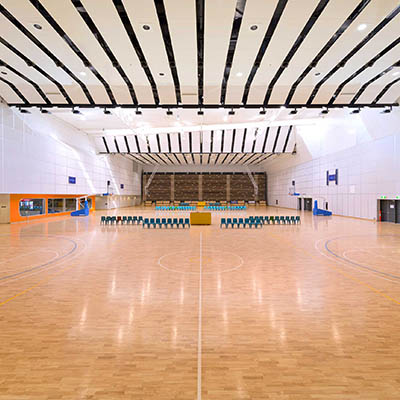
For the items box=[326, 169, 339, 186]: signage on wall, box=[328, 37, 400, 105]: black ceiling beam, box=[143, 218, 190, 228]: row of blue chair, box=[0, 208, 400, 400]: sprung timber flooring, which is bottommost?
box=[0, 208, 400, 400]: sprung timber flooring

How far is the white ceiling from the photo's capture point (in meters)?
7.53

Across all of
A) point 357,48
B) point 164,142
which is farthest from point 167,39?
point 164,142

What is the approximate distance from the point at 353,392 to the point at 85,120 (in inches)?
939

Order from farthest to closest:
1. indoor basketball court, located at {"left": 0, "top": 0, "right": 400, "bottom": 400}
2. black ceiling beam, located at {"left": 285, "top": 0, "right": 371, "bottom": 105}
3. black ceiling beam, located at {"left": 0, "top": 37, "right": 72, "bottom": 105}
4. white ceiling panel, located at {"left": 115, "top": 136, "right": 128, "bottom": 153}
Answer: white ceiling panel, located at {"left": 115, "top": 136, "right": 128, "bottom": 153} < black ceiling beam, located at {"left": 0, "top": 37, "right": 72, "bottom": 105} < black ceiling beam, located at {"left": 285, "top": 0, "right": 371, "bottom": 105} < indoor basketball court, located at {"left": 0, "top": 0, "right": 400, "bottom": 400}

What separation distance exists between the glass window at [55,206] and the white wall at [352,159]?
2359 centimetres

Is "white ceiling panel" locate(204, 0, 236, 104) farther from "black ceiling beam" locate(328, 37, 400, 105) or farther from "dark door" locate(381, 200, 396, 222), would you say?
"dark door" locate(381, 200, 396, 222)

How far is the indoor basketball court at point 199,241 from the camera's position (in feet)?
9.37

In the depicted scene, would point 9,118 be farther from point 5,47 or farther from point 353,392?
point 353,392

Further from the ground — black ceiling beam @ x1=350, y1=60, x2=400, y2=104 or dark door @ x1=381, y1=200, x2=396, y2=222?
black ceiling beam @ x1=350, y1=60, x2=400, y2=104

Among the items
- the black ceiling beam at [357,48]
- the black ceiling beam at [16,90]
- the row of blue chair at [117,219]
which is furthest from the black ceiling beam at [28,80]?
the black ceiling beam at [357,48]

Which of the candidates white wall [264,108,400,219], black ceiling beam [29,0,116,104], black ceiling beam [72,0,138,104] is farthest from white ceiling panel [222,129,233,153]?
black ceiling beam [29,0,116,104]

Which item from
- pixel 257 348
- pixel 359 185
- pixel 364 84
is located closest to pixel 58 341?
pixel 257 348

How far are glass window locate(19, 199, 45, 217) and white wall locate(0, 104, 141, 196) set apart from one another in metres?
1.08

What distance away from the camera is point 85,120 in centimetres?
2186
